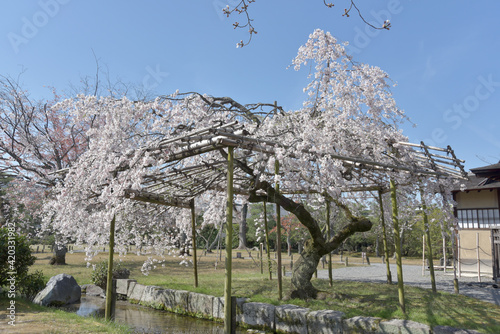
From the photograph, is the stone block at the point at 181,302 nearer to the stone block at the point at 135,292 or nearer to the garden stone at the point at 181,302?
the garden stone at the point at 181,302

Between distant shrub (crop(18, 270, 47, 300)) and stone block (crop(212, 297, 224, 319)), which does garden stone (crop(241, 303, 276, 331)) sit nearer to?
stone block (crop(212, 297, 224, 319))

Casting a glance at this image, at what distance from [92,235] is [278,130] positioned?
5.20 m

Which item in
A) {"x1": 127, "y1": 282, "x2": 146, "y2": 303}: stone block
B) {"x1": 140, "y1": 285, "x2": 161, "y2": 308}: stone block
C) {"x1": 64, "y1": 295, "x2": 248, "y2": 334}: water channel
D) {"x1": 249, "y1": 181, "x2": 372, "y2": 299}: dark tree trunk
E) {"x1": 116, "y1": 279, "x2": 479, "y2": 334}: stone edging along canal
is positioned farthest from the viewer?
{"x1": 127, "y1": 282, "x2": 146, "y2": 303}: stone block

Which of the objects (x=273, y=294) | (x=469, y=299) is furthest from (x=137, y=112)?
(x=469, y=299)

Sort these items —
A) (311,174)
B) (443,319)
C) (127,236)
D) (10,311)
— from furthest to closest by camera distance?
(127,236), (311,174), (10,311), (443,319)

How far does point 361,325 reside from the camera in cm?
545

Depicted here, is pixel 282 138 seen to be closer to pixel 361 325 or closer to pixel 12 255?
pixel 361 325

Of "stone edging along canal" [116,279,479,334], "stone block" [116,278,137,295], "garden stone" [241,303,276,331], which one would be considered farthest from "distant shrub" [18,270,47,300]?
"garden stone" [241,303,276,331]

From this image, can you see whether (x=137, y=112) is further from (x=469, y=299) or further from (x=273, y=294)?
(x=469, y=299)

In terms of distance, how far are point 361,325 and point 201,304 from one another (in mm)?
3813

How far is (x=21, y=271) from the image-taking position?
7.43 meters

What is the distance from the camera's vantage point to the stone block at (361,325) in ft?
17.6

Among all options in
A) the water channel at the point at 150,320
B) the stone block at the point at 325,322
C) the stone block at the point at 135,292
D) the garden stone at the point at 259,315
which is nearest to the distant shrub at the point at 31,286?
the water channel at the point at 150,320

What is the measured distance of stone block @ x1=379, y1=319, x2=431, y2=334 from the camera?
503cm
